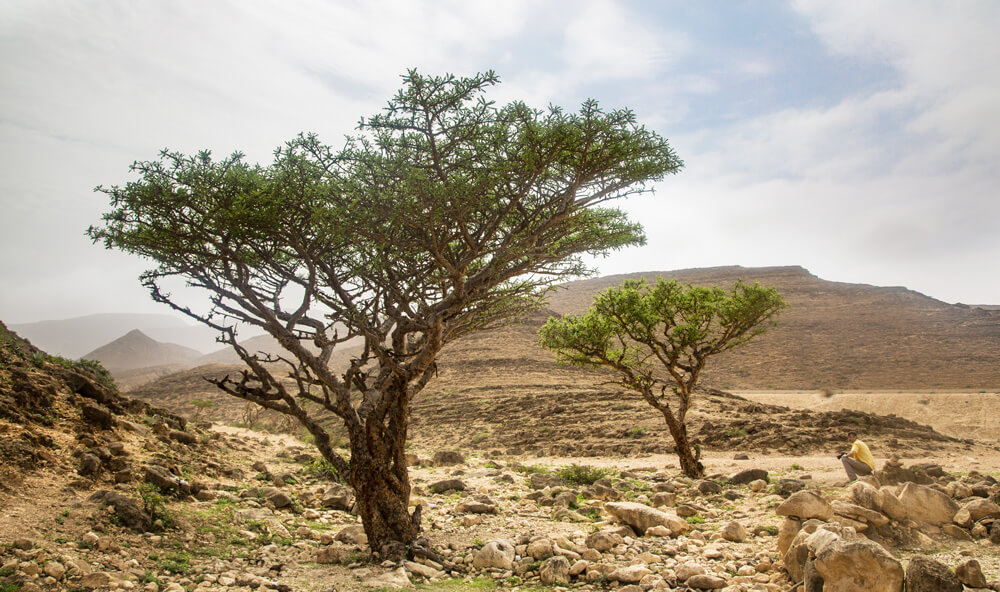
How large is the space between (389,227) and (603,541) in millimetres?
5202

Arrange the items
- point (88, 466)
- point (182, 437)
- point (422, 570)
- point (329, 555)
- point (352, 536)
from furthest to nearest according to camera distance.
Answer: point (182, 437)
point (88, 466)
point (352, 536)
point (329, 555)
point (422, 570)

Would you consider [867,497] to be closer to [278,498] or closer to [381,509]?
[381,509]

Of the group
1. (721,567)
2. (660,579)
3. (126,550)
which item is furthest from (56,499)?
(721,567)

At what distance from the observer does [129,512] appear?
699cm

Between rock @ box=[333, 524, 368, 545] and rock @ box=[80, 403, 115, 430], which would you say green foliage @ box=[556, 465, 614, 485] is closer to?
rock @ box=[333, 524, 368, 545]

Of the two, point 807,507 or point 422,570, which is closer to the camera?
point 807,507

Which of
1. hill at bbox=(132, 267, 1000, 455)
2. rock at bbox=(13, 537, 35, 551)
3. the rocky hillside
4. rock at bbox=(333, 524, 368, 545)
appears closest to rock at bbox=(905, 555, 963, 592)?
hill at bbox=(132, 267, 1000, 455)

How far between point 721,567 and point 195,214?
28.1 feet

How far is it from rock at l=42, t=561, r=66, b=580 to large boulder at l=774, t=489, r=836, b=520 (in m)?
→ 7.55

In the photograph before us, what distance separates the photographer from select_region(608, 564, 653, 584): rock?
18.4 ft

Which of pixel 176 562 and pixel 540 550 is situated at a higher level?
pixel 176 562

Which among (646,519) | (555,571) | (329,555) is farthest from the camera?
(646,519)

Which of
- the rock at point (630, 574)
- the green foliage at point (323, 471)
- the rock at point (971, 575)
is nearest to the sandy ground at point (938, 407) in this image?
the rock at point (971, 575)

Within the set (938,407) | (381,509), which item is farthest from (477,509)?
(938,407)
